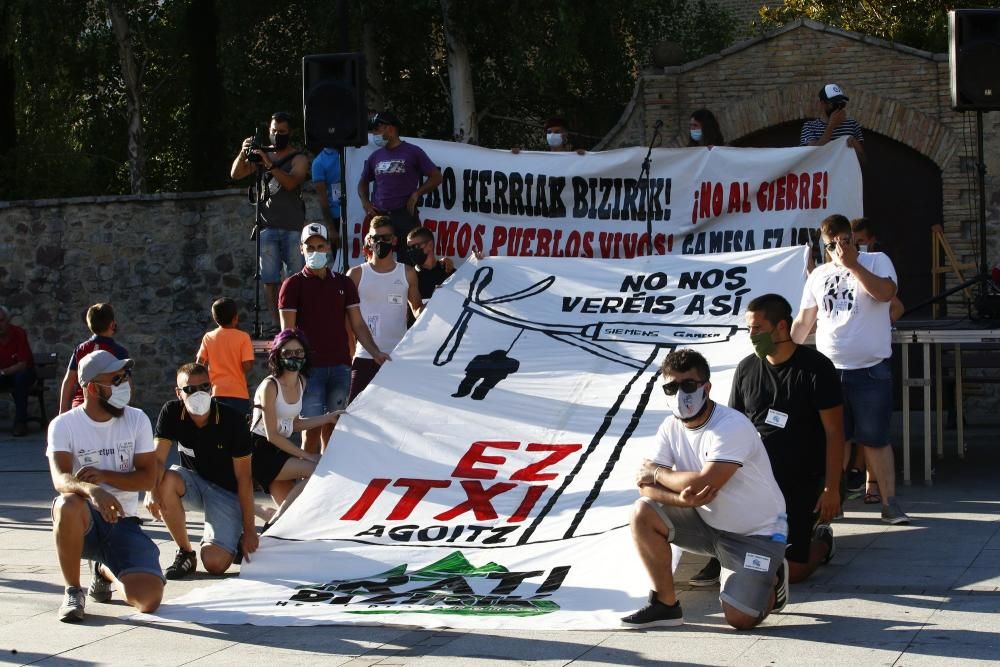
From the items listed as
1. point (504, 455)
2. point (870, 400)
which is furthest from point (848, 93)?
point (504, 455)

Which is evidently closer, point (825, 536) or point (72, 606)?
point (72, 606)

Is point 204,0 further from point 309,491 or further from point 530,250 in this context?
point 309,491

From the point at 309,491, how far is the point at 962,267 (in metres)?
8.49

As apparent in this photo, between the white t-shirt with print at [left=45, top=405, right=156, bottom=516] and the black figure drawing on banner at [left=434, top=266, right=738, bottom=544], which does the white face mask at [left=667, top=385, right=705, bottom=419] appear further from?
the white t-shirt with print at [left=45, top=405, right=156, bottom=516]

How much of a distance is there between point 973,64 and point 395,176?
14.5 ft

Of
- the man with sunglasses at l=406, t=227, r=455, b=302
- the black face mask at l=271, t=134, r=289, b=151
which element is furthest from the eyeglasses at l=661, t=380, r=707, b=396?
the black face mask at l=271, t=134, r=289, b=151

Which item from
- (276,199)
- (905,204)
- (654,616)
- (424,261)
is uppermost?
(276,199)

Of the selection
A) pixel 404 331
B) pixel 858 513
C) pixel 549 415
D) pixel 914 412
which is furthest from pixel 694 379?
pixel 914 412

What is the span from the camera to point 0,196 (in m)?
20.7

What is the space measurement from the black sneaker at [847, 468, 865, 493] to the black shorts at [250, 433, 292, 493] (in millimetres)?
3815

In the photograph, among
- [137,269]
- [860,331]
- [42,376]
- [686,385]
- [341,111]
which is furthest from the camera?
[137,269]

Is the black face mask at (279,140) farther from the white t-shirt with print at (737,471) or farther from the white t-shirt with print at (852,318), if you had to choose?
the white t-shirt with print at (737,471)

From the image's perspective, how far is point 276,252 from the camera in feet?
40.8

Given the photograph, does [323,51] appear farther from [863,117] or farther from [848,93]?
[863,117]
